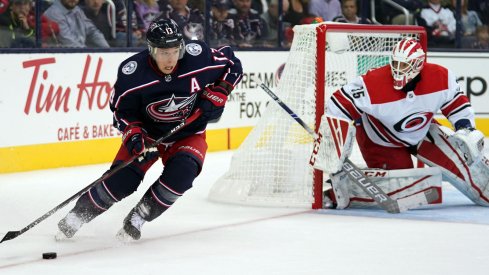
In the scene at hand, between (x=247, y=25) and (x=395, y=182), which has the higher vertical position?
(x=247, y=25)

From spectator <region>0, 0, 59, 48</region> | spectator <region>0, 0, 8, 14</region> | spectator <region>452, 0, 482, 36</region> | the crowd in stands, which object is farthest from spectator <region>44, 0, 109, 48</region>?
spectator <region>452, 0, 482, 36</region>

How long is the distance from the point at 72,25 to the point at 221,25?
5.50 ft

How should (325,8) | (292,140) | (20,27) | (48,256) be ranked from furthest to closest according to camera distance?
(325,8) < (20,27) < (292,140) < (48,256)

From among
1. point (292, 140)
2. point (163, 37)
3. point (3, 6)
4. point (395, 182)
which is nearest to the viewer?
point (163, 37)

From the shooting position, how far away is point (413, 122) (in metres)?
6.26

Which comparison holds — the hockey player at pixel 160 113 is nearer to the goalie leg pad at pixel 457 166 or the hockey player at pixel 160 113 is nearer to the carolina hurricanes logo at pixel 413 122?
the carolina hurricanes logo at pixel 413 122

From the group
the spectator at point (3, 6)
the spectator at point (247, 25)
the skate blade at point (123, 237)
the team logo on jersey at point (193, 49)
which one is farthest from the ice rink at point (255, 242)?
the spectator at point (247, 25)

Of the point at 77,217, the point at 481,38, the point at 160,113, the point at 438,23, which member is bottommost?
the point at 77,217

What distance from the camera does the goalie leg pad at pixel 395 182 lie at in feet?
20.2

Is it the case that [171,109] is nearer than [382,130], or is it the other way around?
[171,109]

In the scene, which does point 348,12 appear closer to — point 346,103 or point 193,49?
point 346,103

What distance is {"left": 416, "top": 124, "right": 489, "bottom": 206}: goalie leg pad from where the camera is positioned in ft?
20.9

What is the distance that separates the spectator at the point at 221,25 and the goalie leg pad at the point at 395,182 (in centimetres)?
368

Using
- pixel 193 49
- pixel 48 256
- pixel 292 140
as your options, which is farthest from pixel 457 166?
pixel 48 256
